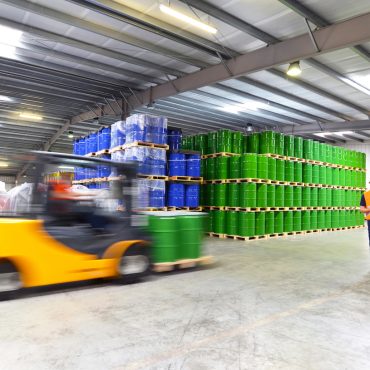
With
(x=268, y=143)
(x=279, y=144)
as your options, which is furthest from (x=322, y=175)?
(x=268, y=143)

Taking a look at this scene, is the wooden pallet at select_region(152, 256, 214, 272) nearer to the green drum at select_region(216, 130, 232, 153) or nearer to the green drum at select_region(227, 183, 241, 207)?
the green drum at select_region(227, 183, 241, 207)

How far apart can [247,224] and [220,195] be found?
1.21 metres

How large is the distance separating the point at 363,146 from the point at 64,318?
18280 millimetres

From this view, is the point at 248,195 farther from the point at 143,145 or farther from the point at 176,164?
the point at 143,145

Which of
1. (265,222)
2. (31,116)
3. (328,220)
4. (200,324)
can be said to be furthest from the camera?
(31,116)

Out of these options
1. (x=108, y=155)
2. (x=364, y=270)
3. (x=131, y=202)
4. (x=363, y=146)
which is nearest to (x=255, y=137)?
(x=108, y=155)

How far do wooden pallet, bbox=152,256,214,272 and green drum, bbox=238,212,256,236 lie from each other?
3.30 m

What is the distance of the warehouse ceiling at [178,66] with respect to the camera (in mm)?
6410

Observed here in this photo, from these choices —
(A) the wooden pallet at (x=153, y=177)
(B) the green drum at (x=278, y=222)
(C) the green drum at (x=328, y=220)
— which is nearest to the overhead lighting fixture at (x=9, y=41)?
(A) the wooden pallet at (x=153, y=177)

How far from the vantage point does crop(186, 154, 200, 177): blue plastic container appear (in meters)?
9.45

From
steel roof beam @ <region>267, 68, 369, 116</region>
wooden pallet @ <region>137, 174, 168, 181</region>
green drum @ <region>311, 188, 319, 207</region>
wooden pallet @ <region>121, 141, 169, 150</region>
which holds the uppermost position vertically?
steel roof beam @ <region>267, 68, 369, 116</region>

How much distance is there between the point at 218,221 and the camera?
10.1m

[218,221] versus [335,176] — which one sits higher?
[335,176]

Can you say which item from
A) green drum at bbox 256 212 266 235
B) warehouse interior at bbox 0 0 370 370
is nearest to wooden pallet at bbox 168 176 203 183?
warehouse interior at bbox 0 0 370 370
